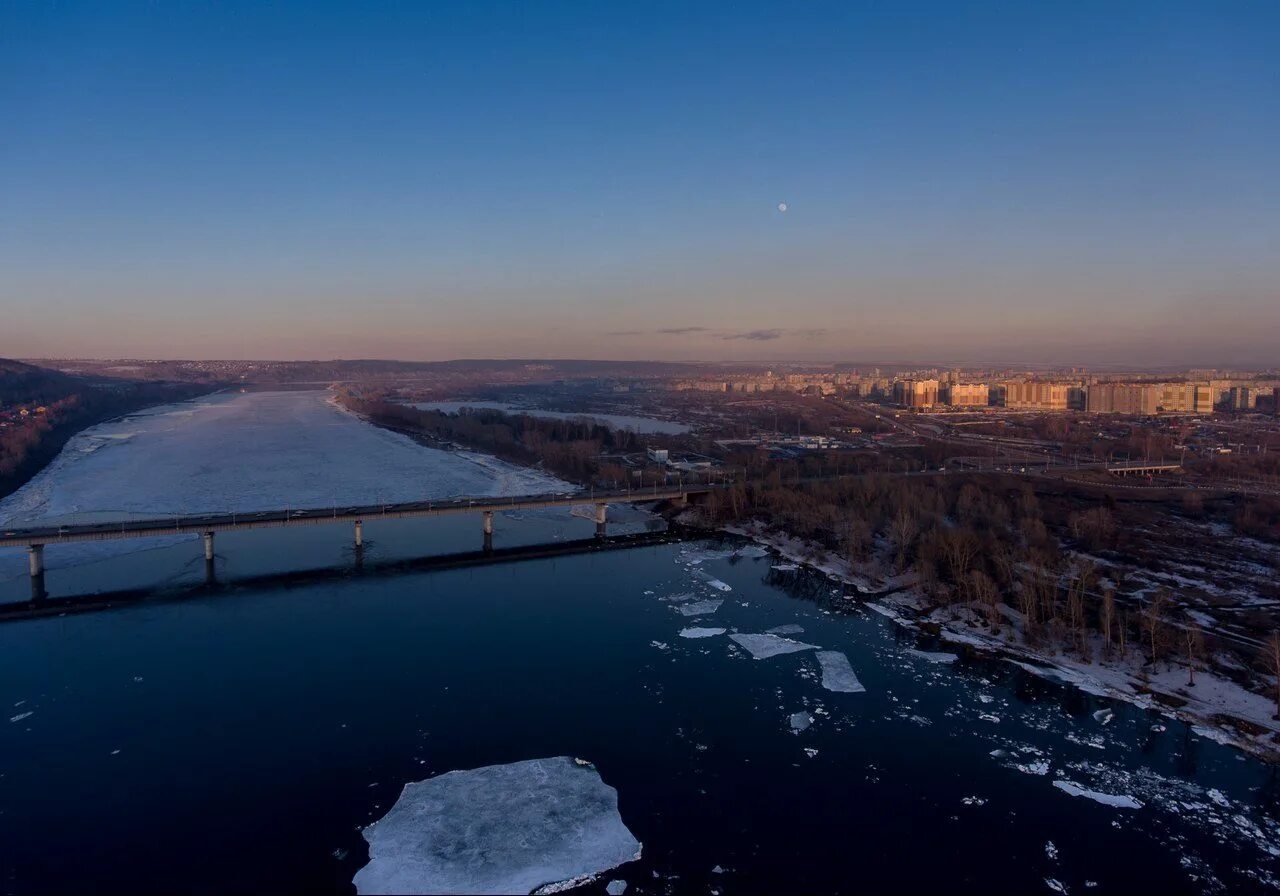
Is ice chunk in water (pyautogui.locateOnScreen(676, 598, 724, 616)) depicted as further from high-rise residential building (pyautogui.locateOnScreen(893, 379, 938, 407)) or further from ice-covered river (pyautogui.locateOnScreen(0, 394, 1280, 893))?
high-rise residential building (pyautogui.locateOnScreen(893, 379, 938, 407))

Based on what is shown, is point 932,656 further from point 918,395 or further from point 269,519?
point 918,395

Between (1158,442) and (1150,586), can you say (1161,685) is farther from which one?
(1158,442)

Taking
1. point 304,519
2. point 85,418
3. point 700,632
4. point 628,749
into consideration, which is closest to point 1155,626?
point 700,632

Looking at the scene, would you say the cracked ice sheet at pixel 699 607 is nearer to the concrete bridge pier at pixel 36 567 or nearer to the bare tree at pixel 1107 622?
the bare tree at pixel 1107 622

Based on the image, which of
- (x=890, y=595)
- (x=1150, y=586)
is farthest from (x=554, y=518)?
(x=1150, y=586)

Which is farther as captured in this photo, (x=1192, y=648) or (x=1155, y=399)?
(x=1155, y=399)

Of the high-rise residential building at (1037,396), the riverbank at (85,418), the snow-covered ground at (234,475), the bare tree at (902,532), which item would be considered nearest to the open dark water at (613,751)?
the bare tree at (902,532)

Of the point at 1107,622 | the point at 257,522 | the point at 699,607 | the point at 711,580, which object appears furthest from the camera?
the point at 257,522

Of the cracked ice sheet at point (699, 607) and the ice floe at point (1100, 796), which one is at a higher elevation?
the cracked ice sheet at point (699, 607)
